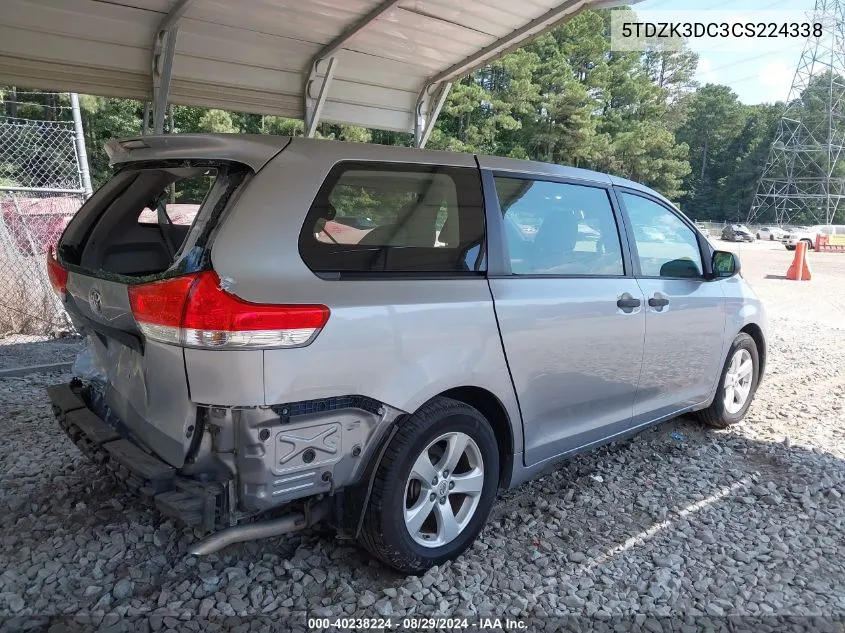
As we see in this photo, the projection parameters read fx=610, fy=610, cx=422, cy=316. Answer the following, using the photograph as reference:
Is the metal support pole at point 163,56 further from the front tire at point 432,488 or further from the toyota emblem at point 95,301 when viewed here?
the front tire at point 432,488

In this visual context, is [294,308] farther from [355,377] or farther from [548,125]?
[548,125]

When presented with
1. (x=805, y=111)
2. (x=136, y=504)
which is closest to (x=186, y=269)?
(x=136, y=504)

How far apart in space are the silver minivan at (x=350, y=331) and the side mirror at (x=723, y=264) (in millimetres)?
712

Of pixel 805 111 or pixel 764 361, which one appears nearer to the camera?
pixel 764 361

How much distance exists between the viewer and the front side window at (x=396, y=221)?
2.39 m

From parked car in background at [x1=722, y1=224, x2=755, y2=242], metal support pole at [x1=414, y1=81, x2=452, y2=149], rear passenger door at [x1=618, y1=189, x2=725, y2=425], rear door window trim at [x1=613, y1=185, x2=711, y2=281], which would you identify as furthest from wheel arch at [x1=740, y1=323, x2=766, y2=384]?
parked car in background at [x1=722, y1=224, x2=755, y2=242]

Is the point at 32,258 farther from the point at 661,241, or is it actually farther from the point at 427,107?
the point at 661,241

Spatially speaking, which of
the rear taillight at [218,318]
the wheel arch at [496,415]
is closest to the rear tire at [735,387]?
the wheel arch at [496,415]

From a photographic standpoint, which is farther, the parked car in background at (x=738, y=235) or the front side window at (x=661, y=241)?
the parked car in background at (x=738, y=235)

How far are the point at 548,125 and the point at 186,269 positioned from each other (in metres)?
34.2

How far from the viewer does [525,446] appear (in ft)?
9.78

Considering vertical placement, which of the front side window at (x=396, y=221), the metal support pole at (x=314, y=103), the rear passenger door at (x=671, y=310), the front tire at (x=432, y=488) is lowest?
the front tire at (x=432, y=488)

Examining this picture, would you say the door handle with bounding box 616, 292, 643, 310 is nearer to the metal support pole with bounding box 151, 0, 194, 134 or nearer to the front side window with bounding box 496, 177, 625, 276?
the front side window with bounding box 496, 177, 625, 276

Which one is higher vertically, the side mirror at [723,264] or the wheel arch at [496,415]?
the side mirror at [723,264]
